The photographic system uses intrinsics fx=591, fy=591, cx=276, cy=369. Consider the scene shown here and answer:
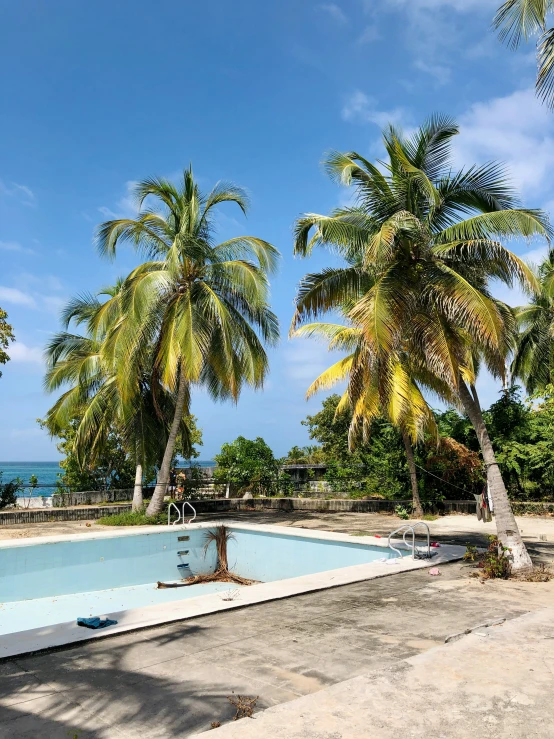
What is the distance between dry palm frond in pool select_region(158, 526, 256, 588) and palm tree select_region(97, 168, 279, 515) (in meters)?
2.97

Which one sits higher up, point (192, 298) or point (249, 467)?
point (192, 298)

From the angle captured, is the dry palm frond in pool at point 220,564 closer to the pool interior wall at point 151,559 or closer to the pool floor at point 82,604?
the pool interior wall at point 151,559

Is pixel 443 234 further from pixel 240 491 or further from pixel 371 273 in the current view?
pixel 240 491

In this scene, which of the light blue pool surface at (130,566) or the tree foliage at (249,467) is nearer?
the light blue pool surface at (130,566)

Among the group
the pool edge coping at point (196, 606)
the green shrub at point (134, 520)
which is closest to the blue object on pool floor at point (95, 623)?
the pool edge coping at point (196, 606)

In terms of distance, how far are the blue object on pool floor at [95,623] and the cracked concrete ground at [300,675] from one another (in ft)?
1.68

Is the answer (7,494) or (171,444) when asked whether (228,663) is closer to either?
(171,444)

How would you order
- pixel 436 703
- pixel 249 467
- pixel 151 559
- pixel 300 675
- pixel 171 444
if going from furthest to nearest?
pixel 249 467, pixel 171 444, pixel 151 559, pixel 300 675, pixel 436 703

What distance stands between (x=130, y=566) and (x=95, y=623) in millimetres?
6354

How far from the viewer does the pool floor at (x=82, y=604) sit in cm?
944

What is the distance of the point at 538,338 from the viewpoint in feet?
76.6

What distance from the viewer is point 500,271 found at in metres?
9.48

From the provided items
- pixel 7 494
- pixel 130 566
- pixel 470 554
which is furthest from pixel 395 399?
pixel 7 494

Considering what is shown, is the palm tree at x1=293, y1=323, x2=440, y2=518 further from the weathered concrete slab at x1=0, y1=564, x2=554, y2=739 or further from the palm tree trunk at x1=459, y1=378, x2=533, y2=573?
the weathered concrete slab at x1=0, y1=564, x2=554, y2=739
